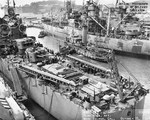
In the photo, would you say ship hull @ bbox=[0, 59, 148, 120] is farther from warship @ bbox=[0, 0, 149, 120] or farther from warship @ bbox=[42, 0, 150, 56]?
warship @ bbox=[42, 0, 150, 56]

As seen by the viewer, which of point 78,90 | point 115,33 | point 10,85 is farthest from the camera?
point 115,33

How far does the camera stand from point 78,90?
13688 mm

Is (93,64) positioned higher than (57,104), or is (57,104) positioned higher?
(93,64)

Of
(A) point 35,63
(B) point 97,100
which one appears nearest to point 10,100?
(A) point 35,63

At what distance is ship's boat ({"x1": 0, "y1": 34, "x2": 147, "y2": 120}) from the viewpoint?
39.5 feet

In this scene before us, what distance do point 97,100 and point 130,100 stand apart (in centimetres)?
264

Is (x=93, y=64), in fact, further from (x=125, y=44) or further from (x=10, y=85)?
(x=125, y=44)

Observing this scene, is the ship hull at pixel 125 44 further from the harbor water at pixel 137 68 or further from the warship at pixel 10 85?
the warship at pixel 10 85

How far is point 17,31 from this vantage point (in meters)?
26.7

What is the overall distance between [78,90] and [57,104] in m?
2.42

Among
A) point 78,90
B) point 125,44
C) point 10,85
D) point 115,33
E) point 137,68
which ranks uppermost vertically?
point 115,33

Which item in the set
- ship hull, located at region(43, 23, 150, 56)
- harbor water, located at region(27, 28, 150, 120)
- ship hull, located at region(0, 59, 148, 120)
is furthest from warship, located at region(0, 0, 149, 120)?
ship hull, located at region(43, 23, 150, 56)

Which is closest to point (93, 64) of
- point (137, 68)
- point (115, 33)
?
point (137, 68)

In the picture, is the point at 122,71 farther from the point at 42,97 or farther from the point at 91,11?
the point at 91,11
